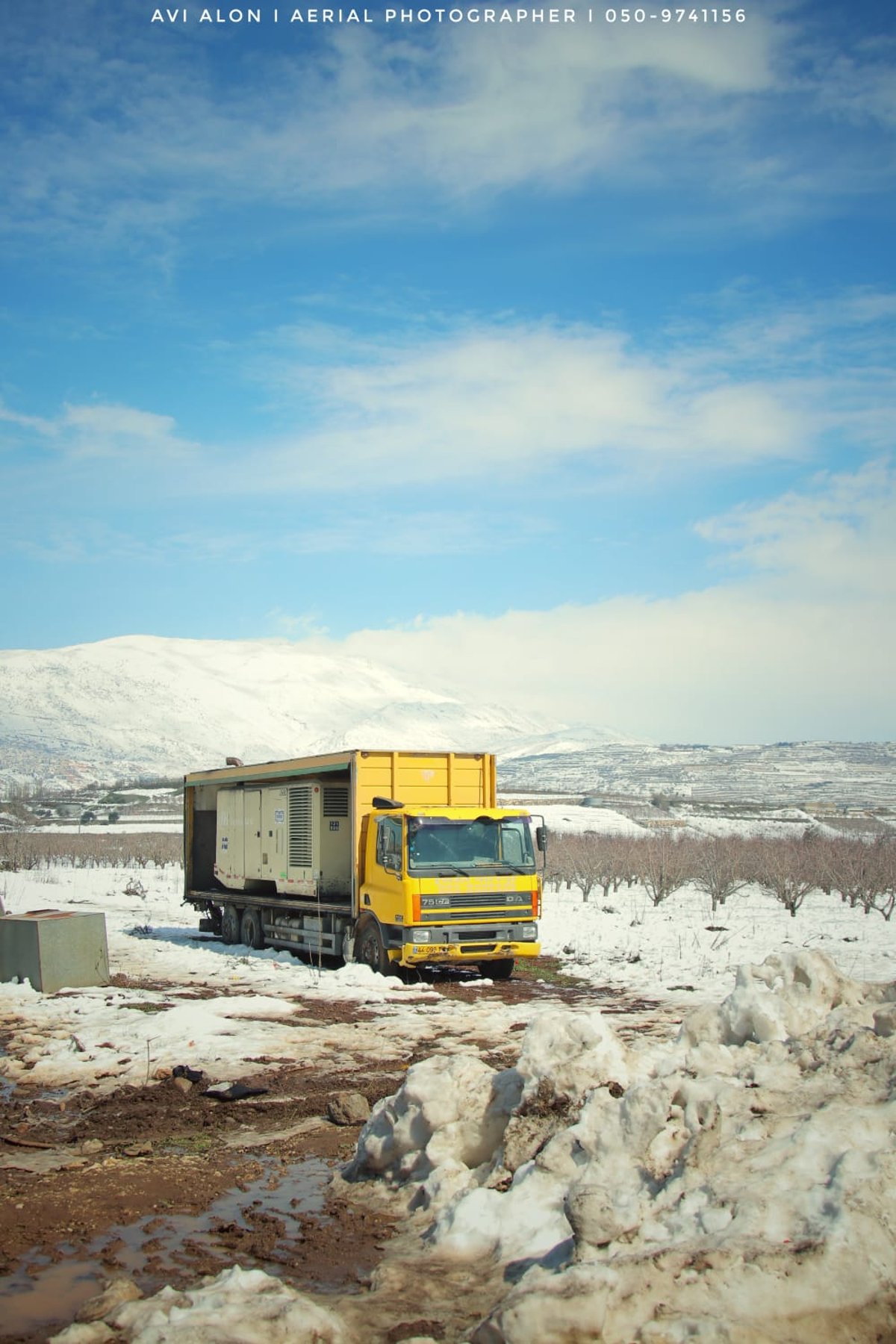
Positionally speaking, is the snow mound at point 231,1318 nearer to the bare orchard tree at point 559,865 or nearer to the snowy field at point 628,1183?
the snowy field at point 628,1183

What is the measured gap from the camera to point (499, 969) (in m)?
17.8

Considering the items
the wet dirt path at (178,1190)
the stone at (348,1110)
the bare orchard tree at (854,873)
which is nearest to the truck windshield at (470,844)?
the wet dirt path at (178,1190)

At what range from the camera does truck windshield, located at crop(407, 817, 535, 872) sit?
674 inches

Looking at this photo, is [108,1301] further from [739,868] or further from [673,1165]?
[739,868]

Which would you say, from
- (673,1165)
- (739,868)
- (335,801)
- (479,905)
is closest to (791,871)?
(739,868)

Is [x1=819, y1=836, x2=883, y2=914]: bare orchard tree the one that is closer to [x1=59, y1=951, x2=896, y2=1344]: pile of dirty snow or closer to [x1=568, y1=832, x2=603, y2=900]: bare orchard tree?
[x1=568, y1=832, x2=603, y2=900]: bare orchard tree

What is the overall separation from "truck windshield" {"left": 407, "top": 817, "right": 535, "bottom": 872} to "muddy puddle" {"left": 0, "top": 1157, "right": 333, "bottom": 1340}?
9.59 metres

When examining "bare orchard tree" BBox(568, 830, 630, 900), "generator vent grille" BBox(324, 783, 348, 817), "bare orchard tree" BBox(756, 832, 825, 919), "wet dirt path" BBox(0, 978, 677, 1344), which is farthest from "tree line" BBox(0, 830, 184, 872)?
"wet dirt path" BBox(0, 978, 677, 1344)

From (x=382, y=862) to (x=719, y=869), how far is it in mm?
15283

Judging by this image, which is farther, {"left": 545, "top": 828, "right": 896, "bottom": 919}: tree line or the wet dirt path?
{"left": 545, "top": 828, "right": 896, "bottom": 919}: tree line

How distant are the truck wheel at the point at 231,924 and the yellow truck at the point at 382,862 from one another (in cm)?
3

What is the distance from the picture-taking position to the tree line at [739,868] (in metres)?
28.4

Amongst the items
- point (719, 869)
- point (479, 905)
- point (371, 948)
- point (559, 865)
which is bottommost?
point (559, 865)

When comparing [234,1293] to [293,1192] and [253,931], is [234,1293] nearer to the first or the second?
[293,1192]
